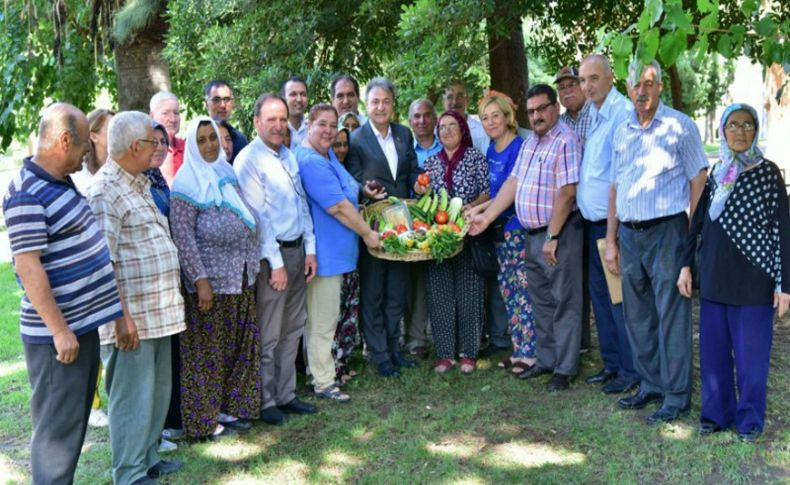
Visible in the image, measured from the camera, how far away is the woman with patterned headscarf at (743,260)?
4.35 meters

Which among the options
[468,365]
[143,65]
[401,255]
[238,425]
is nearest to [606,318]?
[468,365]

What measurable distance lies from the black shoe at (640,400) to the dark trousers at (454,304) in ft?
4.42

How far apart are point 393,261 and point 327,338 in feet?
2.71

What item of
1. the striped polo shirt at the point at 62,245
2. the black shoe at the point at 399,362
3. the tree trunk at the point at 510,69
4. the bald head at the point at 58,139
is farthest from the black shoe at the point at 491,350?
the bald head at the point at 58,139

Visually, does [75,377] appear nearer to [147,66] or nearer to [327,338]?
[327,338]

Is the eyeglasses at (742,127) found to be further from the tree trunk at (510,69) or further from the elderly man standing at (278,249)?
the tree trunk at (510,69)

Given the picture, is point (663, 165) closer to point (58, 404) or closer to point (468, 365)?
point (468, 365)

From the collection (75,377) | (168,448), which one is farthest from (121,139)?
(168,448)

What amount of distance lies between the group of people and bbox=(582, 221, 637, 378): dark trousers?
0.05 ft

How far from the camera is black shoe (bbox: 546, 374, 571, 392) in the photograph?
570cm

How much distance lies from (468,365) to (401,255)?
1221 mm

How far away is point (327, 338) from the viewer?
5.71m

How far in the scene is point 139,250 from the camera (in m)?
4.05

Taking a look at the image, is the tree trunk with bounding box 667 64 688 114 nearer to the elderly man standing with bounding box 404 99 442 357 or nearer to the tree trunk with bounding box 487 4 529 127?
the tree trunk with bounding box 487 4 529 127
